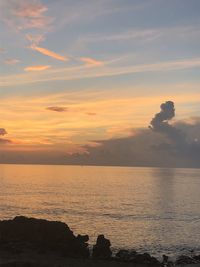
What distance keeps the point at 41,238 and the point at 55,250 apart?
276 centimetres

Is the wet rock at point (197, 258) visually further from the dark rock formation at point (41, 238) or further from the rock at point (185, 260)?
the dark rock formation at point (41, 238)

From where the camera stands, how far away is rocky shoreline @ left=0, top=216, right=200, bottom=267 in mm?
46156

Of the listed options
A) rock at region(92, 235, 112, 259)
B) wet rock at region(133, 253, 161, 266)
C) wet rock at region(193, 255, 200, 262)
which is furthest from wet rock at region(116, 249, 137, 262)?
wet rock at region(193, 255, 200, 262)

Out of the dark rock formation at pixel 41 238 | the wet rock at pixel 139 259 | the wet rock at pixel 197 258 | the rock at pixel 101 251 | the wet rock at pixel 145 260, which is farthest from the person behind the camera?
the wet rock at pixel 197 258

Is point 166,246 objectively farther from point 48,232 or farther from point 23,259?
point 23,259

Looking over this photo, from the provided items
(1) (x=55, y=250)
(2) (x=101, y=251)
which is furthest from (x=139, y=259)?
(1) (x=55, y=250)

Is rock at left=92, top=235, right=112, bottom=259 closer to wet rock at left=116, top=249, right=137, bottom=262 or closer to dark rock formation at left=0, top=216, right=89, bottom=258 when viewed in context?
dark rock formation at left=0, top=216, right=89, bottom=258

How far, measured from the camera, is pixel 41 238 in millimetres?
51844

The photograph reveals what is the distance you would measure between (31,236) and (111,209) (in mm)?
52751

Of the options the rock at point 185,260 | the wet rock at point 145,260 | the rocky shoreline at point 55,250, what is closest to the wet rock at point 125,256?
the rocky shoreline at point 55,250

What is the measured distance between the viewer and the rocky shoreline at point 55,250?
4616cm

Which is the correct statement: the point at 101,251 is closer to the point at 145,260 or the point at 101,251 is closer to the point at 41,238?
the point at 145,260

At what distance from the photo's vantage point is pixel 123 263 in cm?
4691

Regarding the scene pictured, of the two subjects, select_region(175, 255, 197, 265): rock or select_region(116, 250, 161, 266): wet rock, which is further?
select_region(175, 255, 197, 265): rock
